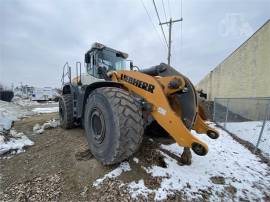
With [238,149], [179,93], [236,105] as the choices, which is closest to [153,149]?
[179,93]

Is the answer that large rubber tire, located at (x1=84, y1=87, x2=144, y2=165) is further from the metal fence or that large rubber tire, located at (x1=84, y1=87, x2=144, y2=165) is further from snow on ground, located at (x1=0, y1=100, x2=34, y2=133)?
the metal fence

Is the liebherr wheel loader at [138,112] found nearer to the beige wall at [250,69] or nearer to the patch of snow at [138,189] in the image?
the patch of snow at [138,189]

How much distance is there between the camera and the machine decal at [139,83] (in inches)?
114

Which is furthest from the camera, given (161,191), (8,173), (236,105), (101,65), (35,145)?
(236,105)

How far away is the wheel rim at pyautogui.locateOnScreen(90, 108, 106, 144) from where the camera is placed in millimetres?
3039

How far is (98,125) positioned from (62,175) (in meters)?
0.96

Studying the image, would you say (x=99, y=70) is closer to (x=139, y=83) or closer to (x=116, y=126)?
(x=139, y=83)

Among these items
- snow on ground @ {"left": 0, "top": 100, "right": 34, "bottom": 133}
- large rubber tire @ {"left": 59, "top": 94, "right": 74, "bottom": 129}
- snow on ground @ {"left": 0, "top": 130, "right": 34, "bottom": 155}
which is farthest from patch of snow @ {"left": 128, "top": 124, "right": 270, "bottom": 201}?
snow on ground @ {"left": 0, "top": 100, "right": 34, "bottom": 133}

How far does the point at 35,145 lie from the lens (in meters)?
4.38

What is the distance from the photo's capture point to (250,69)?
37.3ft

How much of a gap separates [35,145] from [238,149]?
5.13 meters

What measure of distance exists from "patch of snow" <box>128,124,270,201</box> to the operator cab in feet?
7.63

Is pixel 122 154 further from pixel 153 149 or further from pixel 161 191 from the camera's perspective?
pixel 153 149

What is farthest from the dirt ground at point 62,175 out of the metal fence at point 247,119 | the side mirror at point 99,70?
the metal fence at point 247,119
